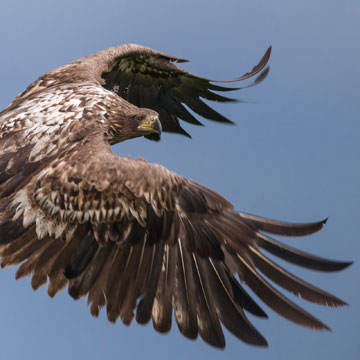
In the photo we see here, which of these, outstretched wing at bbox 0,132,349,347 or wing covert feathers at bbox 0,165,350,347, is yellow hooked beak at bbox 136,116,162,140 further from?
Result: wing covert feathers at bbox 0,165,350,347

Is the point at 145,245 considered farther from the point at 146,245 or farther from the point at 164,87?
the point at 164,87

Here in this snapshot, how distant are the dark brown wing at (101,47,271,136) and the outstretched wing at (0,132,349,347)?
368cm

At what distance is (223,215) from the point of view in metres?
6.02

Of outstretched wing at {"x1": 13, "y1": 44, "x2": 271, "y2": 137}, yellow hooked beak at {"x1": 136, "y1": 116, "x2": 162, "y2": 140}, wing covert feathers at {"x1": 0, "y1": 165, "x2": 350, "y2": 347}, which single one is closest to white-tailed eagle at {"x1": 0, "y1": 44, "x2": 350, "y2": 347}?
wing covert feathers at {"x1": 0, "y1": 165, "x2": 350, "y2": 347}

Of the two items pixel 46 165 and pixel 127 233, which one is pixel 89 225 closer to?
pixel 127 233

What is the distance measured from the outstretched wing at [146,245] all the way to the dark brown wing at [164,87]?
3678mm

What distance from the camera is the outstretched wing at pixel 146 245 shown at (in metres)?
5.80

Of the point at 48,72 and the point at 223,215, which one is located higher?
the point at 48,72

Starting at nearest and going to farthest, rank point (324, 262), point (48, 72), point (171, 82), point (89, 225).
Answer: point (324, 262)
point (89, 225)
point (48, 72)
point (171, 82)

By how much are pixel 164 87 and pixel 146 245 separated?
4315 mm

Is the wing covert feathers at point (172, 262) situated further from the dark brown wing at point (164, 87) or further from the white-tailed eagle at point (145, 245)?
the dark brown wing at point (164, 87)

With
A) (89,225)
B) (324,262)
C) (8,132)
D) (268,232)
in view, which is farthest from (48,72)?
(324,262)

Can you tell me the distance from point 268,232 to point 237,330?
0.93m

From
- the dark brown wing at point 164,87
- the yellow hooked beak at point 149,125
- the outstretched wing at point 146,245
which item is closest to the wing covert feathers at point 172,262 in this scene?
the outstretched wing at point 146,245
